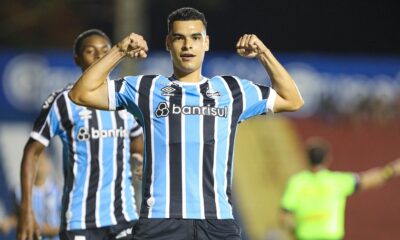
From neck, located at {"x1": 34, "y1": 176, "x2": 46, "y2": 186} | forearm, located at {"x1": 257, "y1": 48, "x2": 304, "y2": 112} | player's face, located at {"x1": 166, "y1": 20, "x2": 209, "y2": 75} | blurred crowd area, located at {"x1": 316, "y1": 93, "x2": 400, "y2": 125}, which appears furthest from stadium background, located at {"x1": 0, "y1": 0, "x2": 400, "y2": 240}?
player's face, located at {"x1": 166, "y1": 20, "x2": 209, "y2": 75}

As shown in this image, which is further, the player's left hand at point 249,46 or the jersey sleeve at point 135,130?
the jersey sleeve at point 135,130

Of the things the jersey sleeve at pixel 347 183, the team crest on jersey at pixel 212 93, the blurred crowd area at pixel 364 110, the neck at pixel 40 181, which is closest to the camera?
the team crest on jersey at pixel 212 93

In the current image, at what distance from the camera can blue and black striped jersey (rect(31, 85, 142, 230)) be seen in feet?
32.0

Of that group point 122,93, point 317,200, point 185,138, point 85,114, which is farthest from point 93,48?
point 317,200

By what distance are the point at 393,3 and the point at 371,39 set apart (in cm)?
106

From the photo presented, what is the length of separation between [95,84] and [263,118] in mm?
14179

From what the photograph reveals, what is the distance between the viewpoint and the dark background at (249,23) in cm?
2516

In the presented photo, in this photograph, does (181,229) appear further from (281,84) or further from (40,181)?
(40,181)

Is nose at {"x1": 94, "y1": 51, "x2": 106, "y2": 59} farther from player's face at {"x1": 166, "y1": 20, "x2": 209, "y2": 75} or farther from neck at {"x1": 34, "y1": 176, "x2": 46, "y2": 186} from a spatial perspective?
neck at {"x1": 34, "y1": 176, "x2": 46, "y2": 186}

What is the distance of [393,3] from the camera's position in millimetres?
29406

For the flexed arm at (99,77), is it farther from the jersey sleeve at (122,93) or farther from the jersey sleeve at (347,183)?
the jersey sleeve at (347,183)

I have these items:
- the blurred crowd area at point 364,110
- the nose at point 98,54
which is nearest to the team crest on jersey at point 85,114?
the nose at point 98,54

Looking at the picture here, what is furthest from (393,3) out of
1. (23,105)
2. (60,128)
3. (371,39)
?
(60,128)

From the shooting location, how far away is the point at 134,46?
8.00m
